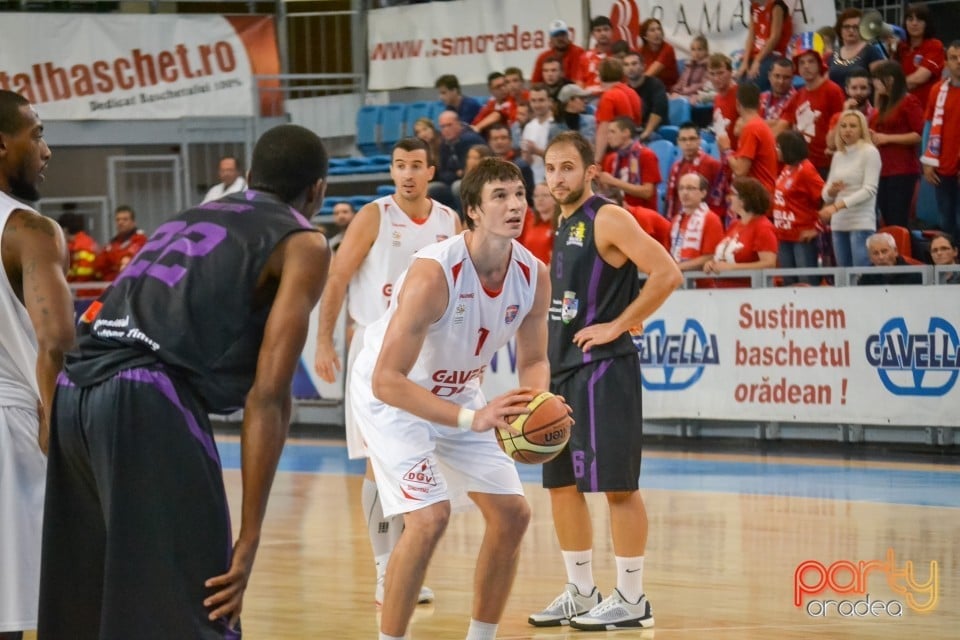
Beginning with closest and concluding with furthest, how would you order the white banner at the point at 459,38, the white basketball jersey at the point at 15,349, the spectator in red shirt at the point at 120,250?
the white basketball jersey at the point at 15,349
the spectator in red shirt at the point at 120,250
the white banner at the point at 459,38

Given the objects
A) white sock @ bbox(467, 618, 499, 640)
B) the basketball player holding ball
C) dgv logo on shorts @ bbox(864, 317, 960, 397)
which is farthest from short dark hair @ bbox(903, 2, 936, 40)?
white sock @ bbox(467, 618, 499, 640)

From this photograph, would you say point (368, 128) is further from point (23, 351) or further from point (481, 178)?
point (23, 351)

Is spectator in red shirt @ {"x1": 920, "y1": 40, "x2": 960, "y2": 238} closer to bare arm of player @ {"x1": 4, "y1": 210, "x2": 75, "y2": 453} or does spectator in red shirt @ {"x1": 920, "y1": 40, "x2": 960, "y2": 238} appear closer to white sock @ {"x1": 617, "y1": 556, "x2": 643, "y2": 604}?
white sock @ {"x1": 617, "y1": 556, "x2": 643, "y2": 604}

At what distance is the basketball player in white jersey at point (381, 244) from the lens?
324 inches

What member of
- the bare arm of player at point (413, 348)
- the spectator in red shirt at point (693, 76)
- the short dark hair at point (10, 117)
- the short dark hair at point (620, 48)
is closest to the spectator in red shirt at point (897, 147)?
the spectator in red shirt at point (693, 76)

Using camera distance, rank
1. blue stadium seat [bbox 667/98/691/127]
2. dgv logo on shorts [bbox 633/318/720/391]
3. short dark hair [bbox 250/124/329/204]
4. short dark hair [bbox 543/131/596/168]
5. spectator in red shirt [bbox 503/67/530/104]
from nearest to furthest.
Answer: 1. short dark hair [bbox 250/124/329/204]
2. short dark hair [bbox 543/131/596/168]
3. dgv logo on shorts [bbox 633/318/720/391]
4. blue stadium seat [bbox 667/98/691/127]
5. spectator in red shirt [bbox 503/67/530/104]

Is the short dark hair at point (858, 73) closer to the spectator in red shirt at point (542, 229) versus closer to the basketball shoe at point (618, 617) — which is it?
the spectator in red shirt at point (542, 229)

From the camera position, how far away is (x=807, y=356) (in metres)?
13.4

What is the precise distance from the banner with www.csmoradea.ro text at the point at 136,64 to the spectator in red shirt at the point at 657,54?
282 inches

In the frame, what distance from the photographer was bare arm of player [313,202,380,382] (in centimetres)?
823

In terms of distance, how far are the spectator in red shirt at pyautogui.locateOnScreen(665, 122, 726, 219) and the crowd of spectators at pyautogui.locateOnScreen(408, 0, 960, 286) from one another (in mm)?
16

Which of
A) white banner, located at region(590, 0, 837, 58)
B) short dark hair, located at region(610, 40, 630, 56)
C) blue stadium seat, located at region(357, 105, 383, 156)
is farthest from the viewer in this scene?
blue stadium seat, located at region(357, 105, 383, 156)

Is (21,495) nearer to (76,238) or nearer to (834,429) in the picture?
(834,429)

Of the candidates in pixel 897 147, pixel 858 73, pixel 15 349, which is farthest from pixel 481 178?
pixel 858 73
